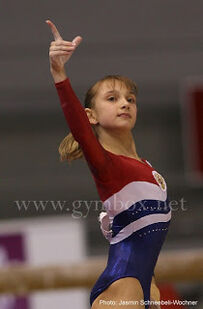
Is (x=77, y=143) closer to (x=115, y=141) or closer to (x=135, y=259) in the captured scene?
(x=115, y=141)

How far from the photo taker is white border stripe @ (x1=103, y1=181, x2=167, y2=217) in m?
1.75

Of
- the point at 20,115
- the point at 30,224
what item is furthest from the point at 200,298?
the point at 20,115

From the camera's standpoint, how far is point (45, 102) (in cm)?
537

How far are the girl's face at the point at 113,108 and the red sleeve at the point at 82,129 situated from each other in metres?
0.11

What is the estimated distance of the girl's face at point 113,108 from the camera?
179 cm

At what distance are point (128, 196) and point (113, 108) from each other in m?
0.21

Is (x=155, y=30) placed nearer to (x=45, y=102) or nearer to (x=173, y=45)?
(x=173, y=45)

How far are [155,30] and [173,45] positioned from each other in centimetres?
18

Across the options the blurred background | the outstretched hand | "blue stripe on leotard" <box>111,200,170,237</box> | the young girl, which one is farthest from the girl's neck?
the blurred background

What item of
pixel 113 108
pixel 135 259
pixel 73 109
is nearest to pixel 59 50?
pixel 73 109

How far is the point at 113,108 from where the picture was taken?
1.79 meters

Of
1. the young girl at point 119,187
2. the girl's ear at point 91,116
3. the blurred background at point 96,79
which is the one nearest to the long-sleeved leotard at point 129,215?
the young girl at point 119,187

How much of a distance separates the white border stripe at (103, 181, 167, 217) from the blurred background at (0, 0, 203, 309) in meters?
3.12

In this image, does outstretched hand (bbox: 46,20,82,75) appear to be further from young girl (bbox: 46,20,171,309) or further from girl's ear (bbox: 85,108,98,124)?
girl's ear (bbox: 85,108,98,124)
